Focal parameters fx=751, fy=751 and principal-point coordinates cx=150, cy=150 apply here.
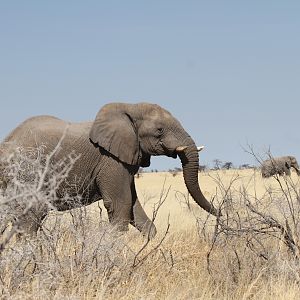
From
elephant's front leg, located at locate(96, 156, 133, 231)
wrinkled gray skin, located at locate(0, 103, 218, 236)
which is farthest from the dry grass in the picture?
wrinkled gray skin, located at locate(0, 103, 218, 236)

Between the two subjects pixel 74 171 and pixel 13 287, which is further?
pixel 74 171

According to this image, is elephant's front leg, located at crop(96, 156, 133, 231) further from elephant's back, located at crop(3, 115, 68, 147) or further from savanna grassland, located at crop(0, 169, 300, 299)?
savanna grassland, located at crop(0, 169, 300, 299)

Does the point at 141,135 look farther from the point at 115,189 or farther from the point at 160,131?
the point at 115,189

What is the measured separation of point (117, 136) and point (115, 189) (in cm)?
77

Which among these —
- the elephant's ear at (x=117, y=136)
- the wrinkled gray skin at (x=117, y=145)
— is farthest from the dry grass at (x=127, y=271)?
the elephant's ear at (x=117, y=136)

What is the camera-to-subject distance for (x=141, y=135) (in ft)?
35.2

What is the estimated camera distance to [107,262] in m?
5.47

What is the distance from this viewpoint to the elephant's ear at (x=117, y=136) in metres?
10.5

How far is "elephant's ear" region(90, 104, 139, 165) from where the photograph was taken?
10484mm

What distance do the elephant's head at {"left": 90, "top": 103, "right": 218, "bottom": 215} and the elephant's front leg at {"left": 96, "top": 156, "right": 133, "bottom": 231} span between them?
0.52ft

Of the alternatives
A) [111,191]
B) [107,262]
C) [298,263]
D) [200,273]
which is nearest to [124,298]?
[107,262]

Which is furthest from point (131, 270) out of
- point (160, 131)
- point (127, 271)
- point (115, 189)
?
point (160, 131)

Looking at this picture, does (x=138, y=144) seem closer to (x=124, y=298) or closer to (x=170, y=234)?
(x=170, y=234)

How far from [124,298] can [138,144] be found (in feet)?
19.0
